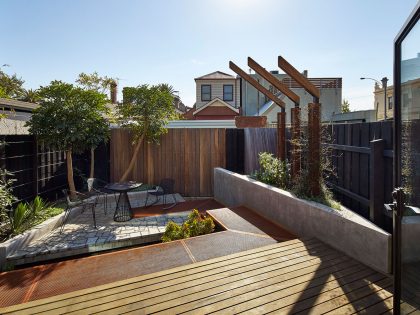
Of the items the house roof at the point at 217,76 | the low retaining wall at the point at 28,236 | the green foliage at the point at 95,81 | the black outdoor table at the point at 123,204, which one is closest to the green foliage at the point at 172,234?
the black outdoor table at the point at 123,204

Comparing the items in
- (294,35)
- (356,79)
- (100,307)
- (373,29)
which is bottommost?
(100,307)

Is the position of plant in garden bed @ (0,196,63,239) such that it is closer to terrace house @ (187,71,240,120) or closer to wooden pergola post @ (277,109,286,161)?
wooden pergola post @ (277,109,286,161)

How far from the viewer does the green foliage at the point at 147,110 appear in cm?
773

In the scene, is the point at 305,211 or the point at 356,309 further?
the point at 305,211

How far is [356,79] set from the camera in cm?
2117

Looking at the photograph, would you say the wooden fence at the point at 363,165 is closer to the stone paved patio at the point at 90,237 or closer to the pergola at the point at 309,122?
the pergola at the point at 309,122

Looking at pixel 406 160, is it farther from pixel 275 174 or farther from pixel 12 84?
pixel 12 84

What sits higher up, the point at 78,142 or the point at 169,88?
the point at 169,88

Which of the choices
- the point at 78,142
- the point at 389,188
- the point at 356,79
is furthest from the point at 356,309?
the point at 356,79

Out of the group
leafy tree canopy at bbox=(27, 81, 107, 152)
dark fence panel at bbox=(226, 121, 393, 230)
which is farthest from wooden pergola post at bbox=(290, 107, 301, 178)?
leafy tree canopy at bbox=(27, 81, 107, 152)

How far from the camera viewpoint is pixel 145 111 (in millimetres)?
7762

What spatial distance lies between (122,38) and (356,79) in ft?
61.6

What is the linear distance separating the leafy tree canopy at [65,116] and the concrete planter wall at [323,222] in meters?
3.87

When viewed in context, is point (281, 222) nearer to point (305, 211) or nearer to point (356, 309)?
point (305, 211)
